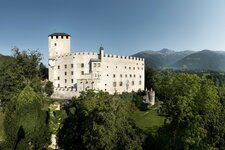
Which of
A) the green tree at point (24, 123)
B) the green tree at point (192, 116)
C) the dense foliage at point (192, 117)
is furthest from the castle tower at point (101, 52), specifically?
the green tree at point (24, 123)

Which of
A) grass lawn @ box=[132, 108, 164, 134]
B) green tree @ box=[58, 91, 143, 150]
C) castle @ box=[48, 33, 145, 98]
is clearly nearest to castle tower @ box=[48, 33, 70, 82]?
castle @ box=[48, 33, 145, 98]

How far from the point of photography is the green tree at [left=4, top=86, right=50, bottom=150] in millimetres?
29953

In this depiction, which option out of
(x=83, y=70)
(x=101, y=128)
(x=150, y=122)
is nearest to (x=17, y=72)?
(x=83, y=70)

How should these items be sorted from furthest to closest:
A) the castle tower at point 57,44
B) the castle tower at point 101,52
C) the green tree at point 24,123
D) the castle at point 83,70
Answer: the castle tower at point 57,44 → the castle tower at point 101,52 → the castle at point 83,70 → the green tree at point 24,123

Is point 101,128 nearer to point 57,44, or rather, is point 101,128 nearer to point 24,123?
point 24,123

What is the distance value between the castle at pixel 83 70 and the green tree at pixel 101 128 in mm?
35083

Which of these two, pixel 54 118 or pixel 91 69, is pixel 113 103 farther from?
pixel 91 69

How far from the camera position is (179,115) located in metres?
32.1

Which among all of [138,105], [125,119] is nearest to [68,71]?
[138,105]

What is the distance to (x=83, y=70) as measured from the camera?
7019cm

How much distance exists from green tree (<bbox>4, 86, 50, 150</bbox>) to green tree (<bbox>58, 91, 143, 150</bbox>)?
2663mm

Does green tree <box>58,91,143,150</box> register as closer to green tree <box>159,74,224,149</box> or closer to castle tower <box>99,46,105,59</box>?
green tree <box>159,74,224,149</box>

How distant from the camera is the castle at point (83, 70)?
6800cm

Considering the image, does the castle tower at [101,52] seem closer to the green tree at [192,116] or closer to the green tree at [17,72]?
the green tree at [17,72]
